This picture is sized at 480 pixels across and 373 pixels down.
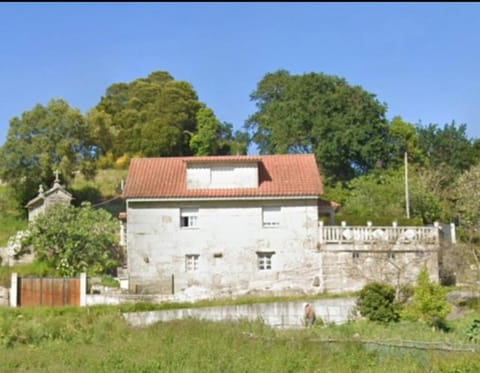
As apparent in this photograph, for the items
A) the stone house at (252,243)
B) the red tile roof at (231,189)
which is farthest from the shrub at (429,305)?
the red tile roof at (231,189)

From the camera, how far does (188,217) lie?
1335 inches

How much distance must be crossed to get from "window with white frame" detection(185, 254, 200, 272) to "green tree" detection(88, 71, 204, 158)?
1701cm

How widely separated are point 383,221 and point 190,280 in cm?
1058

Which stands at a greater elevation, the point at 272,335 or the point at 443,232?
the point at 443,232

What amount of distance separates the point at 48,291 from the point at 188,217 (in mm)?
7354

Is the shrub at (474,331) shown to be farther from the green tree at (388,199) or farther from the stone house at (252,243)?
the green tree at (388,199)

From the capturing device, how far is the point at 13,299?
101ft

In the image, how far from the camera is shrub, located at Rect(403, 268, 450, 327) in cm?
2658

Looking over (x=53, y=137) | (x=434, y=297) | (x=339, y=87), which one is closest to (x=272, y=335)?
(x=434, y=297)

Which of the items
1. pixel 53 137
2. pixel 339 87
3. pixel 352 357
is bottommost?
pixel 352 357

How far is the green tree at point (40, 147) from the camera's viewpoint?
142 feet

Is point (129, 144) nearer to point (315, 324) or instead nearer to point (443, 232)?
point (443, 232)

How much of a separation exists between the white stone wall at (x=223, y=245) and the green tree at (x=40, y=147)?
12225 mm

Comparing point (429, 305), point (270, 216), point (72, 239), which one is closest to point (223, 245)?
point (270, 216)
